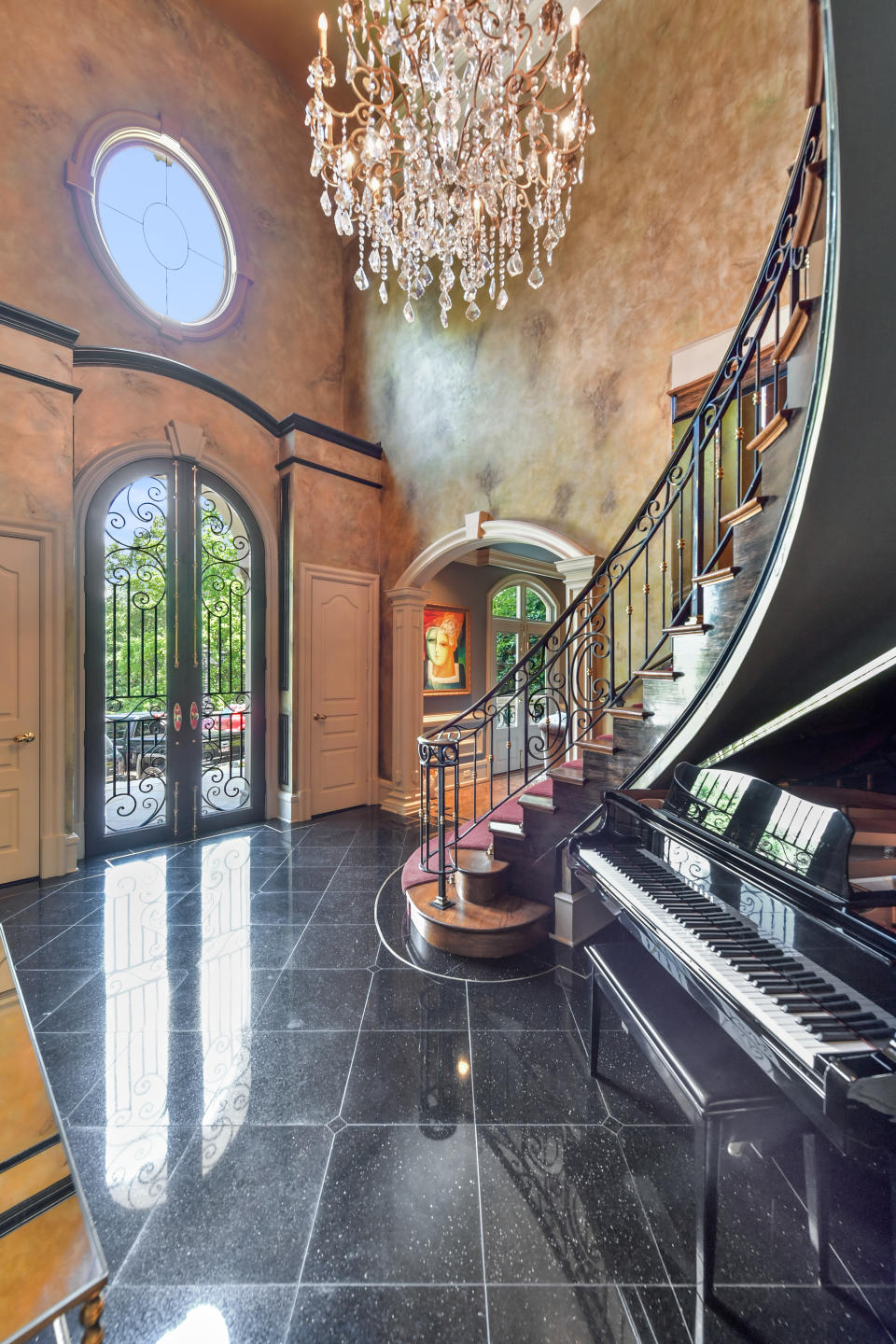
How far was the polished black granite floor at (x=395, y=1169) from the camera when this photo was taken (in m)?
1.11

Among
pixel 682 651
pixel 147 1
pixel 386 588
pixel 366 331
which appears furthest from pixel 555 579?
pixel 147 1

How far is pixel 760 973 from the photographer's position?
3.81 feet

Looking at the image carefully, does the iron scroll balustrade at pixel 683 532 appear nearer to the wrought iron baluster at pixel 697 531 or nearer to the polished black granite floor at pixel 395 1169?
the wrought iron baluster at pixel 697 531

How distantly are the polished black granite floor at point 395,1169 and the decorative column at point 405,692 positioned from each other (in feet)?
8.45

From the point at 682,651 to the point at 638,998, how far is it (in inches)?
49.5

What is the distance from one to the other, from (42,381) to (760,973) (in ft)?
15.9

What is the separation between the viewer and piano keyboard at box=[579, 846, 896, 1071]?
0.98m

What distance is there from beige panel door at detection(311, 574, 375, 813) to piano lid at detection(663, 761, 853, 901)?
365 cm

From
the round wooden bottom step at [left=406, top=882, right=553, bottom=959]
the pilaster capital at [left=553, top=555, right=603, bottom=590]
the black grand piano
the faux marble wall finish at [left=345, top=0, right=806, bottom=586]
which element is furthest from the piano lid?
the faux marble wall finish at [left=345, top=0, right=806, bottom=586]

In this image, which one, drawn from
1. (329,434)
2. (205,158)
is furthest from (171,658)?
(205,158)

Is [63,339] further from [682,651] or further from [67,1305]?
[67,1305]

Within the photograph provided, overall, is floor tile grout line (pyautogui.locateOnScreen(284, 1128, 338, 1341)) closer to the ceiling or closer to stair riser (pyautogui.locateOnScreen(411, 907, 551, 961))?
stair riser (pyautogui.locateOnScreen(411, 907, 551, 961))

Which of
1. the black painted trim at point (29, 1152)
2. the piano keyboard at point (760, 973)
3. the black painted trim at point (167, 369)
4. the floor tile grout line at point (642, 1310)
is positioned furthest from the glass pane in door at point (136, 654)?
the floor tile grout line at point (642, 1310)

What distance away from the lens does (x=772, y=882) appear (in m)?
1.30
